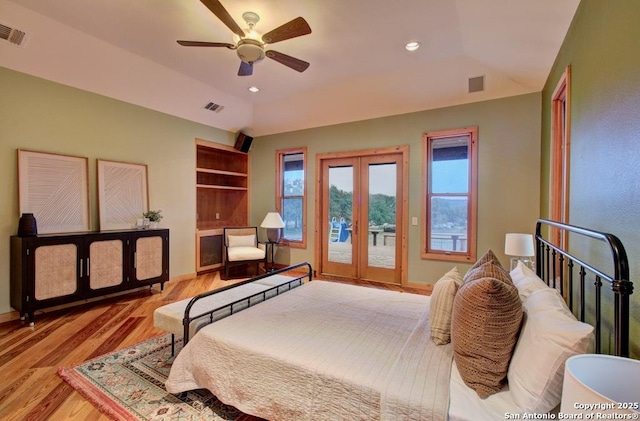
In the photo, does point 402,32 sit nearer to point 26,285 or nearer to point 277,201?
point 277,201

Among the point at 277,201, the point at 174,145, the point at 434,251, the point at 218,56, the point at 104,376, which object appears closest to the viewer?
the point at 104,376

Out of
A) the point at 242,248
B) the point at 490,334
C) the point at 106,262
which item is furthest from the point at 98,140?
the point at 490,334

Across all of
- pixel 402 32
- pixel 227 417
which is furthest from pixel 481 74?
pixel 227 417

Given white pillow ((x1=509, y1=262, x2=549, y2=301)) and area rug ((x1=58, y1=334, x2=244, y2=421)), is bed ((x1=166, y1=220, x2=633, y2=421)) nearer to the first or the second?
white pillow ((x1=509, y1=262, x2=549, y2=301))

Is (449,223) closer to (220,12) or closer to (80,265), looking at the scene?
(220,12)

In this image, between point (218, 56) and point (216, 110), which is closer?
point (218, 56)

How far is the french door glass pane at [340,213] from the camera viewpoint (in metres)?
5.26

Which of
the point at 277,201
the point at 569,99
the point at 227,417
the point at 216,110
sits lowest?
the point at 227,417

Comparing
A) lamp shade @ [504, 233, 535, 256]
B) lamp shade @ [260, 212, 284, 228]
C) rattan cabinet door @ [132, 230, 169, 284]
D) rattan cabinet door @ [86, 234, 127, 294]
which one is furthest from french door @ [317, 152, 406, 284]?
rattan cabinet door @ [86, 234, 127, 294]

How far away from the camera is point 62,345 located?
275cm

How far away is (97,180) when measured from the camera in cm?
395

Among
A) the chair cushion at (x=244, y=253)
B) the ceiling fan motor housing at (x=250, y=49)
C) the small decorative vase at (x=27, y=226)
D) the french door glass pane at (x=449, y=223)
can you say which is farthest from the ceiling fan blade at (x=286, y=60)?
the chair cushion at (x=244, y=253)

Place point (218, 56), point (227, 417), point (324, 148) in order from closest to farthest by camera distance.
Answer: point (227, 417) → point (218, 56) → point (324, 148)

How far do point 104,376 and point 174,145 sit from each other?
3704 millimetres
